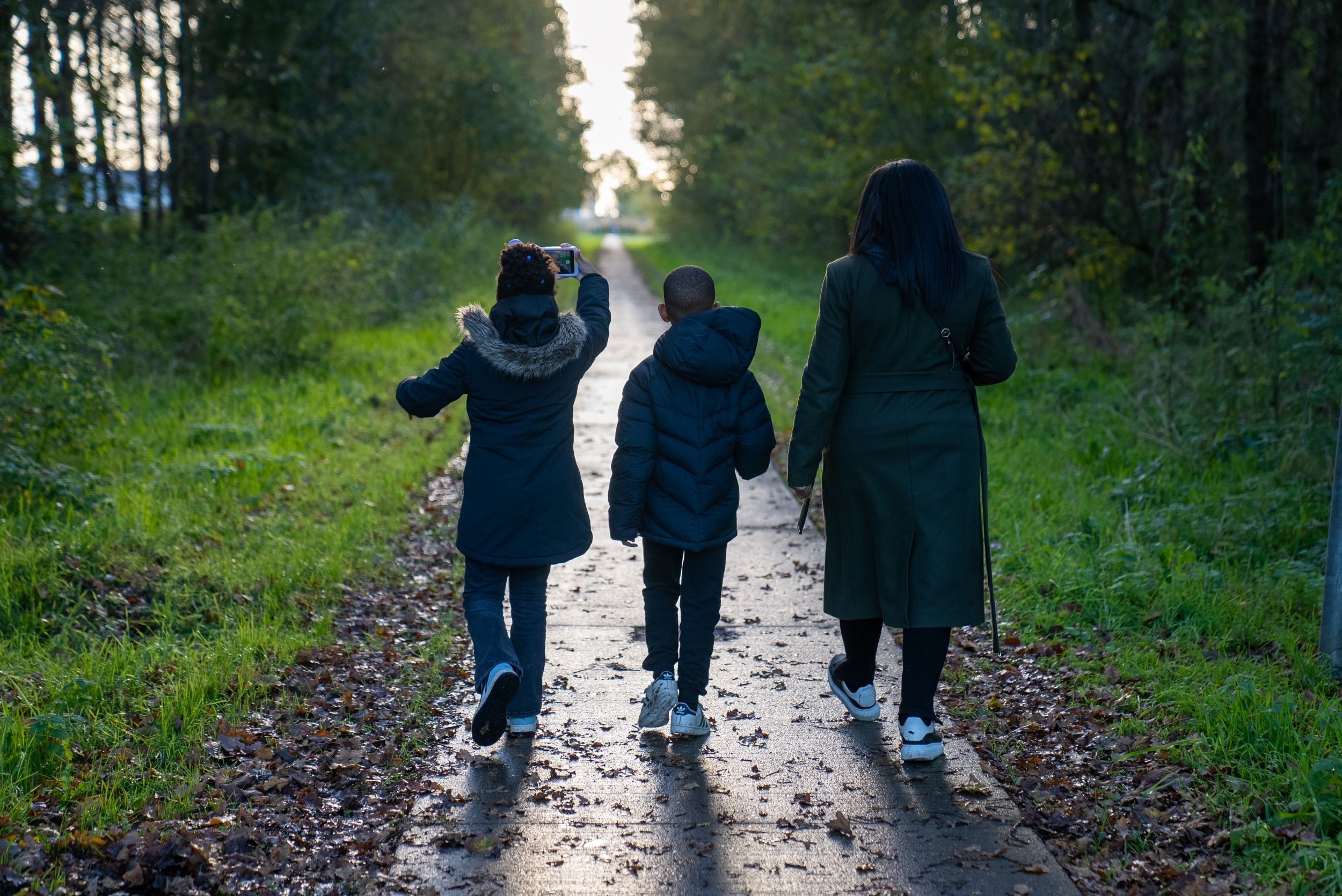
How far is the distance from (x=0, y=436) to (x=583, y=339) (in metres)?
4.85

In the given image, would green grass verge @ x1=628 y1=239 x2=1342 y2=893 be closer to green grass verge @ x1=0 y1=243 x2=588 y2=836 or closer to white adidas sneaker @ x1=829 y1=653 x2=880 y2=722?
white adidas sneaker @ x1=829 y1=653 x2=880 y2=722

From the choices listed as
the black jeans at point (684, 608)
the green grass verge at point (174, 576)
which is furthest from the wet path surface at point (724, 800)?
the green grass verge at point (174, 576)

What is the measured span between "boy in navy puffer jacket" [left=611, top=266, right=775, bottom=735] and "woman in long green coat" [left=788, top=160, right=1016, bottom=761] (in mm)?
272

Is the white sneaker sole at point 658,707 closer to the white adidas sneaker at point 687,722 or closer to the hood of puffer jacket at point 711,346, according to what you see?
the white adidas sneaker at point 687,722

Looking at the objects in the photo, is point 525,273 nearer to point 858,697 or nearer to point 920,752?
point 858,697

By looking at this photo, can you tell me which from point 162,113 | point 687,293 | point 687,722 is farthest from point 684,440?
point 162,113

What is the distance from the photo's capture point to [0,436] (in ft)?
23.7

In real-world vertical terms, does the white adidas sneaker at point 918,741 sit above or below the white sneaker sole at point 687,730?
above

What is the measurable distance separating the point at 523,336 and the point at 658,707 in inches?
60.7

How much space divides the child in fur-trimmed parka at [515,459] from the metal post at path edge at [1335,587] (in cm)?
306

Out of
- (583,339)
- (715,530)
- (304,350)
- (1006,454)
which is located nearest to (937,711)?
(715,530)

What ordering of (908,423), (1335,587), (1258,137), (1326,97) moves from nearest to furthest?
(908,423) → (1335,587) → (1258,137) → (1326,97)

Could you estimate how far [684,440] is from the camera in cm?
430

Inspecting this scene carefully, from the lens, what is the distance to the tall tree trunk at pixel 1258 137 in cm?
1034
